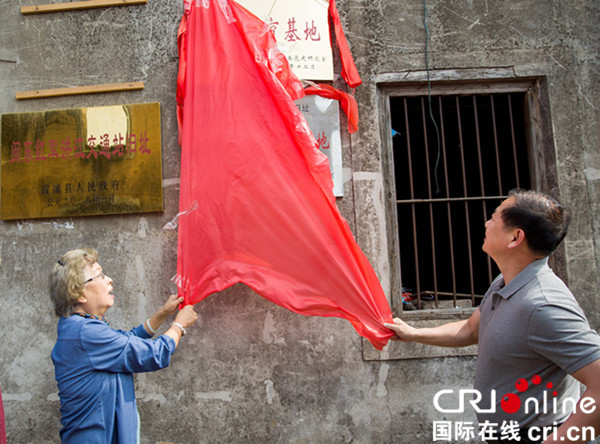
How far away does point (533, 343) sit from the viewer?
1.77 m

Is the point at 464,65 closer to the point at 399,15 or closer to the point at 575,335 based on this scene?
the point at 399,15

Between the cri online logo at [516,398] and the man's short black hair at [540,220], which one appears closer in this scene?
the cri online logo at [516,398]

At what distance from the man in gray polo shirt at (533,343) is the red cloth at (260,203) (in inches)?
31.2

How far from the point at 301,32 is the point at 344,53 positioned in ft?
1.15

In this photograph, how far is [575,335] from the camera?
1676 millimetres

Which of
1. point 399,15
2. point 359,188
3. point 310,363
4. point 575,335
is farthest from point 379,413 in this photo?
point 399,15

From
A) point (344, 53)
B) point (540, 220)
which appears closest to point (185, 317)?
point (540, 220)

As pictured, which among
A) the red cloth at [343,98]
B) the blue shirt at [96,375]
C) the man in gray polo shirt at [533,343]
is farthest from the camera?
the red cloth at [343,98]

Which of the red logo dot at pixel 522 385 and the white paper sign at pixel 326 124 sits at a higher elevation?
the white paper sign at pixel 326 124

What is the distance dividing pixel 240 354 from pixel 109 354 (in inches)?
46.3

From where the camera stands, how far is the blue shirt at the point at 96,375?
219 centimetres

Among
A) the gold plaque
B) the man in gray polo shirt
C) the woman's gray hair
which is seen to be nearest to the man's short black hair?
the man in gray polo shirt

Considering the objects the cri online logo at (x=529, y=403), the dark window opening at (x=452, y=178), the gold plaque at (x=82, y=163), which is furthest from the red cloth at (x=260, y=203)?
the dark window opening at (x=452, y=178)

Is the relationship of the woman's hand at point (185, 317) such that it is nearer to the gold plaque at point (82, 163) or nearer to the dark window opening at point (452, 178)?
the gold plaque at point (82, 163)
